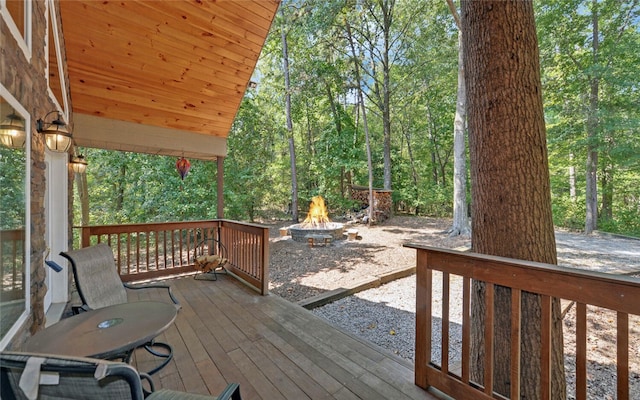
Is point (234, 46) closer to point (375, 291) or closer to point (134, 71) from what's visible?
point (134, 71)

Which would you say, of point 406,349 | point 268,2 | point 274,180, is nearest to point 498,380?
point 406,349

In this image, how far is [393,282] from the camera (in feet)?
18.3

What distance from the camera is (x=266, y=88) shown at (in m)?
15.1

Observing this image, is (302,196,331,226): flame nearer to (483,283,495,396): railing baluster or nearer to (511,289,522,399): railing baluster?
(483,283,495,396): railing baluster

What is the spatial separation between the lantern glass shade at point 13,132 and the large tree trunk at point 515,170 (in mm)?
3055

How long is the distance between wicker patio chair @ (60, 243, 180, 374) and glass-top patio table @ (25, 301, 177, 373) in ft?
1.26

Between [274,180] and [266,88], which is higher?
[266,88]

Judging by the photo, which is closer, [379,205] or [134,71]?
[134,71]

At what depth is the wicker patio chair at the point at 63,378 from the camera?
0.92 meters

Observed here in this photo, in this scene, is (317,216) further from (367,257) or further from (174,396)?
(174,396)

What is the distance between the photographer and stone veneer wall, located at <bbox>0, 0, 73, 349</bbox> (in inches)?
73.8

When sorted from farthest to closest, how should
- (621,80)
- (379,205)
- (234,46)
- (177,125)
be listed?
1. (379,205)
2. (621,80)
3. (177,125)
4. (234,46)

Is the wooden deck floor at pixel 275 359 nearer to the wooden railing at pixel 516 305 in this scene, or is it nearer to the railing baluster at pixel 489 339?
the wooden railing at pixel 516 305

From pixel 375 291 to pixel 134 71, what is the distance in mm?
5284
